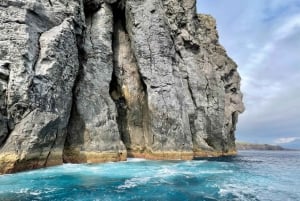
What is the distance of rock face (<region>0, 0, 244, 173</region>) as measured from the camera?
71.4 feet

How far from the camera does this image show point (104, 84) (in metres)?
33.3

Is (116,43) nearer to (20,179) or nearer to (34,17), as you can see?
(34,17)

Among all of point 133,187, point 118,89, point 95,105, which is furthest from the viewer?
point 118,89

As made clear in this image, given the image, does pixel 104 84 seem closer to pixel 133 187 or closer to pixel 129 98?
pixel 129 98

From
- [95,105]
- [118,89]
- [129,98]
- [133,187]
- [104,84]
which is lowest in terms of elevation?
[133,187]

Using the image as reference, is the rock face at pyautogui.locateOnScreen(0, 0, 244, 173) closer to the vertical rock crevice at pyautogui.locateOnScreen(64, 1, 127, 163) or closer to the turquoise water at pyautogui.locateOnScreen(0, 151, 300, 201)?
the vertical rock crevice at pyautogui.locateOnScreen(64, 1, 127, 163)

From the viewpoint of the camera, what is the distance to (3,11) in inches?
909

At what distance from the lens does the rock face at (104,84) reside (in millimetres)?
21750

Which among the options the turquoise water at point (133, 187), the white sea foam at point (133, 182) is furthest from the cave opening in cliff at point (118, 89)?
the white sea foam at point (133, 182)

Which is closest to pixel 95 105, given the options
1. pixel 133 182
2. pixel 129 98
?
pixel 129 98

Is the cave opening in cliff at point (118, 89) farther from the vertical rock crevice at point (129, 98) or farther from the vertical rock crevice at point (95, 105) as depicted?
the vertical rock crevice at point (95, 105)

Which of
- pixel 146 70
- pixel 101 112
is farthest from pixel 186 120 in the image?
pixel 101 112

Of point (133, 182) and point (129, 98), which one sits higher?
point (129, 98)

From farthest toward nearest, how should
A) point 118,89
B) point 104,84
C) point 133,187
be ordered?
point 118,89 < point 104,84 < point 133,187
